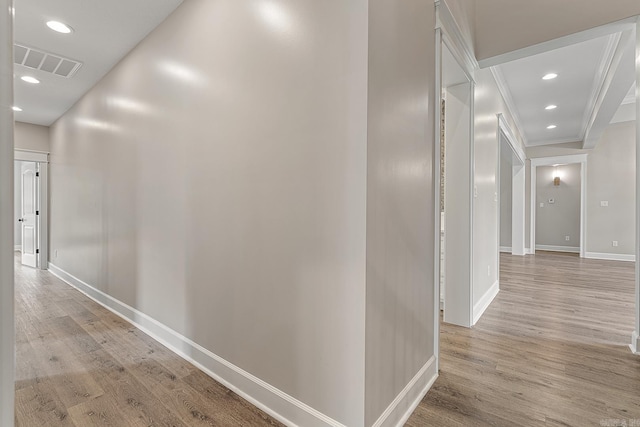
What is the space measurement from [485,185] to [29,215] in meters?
7.72

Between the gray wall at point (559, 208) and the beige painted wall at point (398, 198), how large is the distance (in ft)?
29.6

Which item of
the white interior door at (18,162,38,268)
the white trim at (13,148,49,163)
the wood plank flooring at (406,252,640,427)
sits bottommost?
the wood plank flooring at (406,252,640,427)

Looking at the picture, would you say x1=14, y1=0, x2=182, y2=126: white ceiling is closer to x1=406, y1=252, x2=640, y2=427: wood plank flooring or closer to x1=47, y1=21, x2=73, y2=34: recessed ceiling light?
x1=47, y1=21, x2=73, y2=34: recessed ceiling light

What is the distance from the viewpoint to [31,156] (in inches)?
202

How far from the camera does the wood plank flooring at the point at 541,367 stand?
156 centimetres

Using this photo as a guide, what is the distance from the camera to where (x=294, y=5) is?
1.46 meters

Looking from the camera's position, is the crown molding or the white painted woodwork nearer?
the white painted woodwork

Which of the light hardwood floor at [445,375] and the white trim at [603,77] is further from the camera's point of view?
the white trim at [603,77]

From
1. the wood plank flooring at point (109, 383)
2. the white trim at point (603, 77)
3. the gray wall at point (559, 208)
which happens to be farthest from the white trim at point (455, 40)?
the gray wall at point (559, 208)

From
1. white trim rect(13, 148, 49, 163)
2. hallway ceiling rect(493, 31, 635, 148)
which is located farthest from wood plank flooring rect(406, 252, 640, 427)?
white trim rect(13, 148, 49, 163)

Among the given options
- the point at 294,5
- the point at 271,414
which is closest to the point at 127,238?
the point at 271,414

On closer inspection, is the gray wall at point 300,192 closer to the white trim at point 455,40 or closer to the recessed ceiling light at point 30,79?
the white trim at point 455,40

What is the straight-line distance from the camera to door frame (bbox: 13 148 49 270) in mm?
5168

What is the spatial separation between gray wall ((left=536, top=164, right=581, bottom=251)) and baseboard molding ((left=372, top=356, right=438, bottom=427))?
29.6 feet
